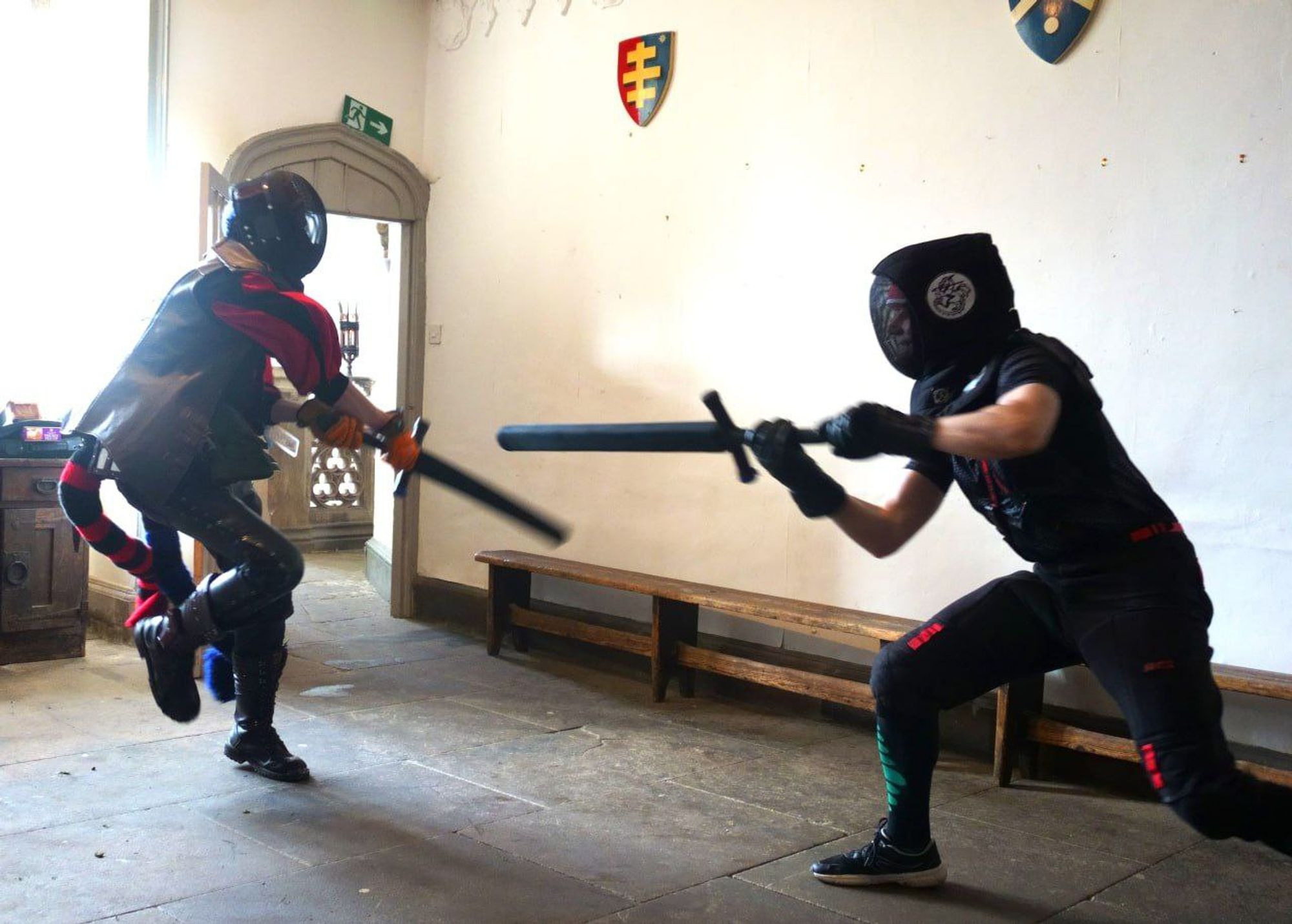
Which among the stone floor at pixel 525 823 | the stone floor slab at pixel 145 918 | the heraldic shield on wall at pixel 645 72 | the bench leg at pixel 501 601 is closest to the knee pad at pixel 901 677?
the stone floor at pixel 525 823

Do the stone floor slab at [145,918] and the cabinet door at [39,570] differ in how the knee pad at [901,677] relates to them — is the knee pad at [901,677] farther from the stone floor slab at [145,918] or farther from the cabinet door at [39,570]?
the cabinet door at [39,570]

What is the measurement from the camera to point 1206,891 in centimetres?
290

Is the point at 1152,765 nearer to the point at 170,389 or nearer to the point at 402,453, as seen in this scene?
the point at 402,453

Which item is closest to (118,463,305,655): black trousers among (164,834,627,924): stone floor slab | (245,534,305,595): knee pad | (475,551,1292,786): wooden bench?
(245,534,305,595): knee pad

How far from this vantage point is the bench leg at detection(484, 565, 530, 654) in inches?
221

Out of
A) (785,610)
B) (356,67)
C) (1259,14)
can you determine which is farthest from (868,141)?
(356,67)

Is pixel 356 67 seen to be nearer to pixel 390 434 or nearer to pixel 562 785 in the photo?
pixel 390 434

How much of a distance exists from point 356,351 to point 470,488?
227 inches

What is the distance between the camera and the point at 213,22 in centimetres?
557

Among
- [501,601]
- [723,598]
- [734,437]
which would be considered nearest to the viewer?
[734,437]

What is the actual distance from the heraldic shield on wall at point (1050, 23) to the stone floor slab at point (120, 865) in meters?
3.38

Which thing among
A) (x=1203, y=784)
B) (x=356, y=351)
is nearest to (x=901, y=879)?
(x=1203, y=784)

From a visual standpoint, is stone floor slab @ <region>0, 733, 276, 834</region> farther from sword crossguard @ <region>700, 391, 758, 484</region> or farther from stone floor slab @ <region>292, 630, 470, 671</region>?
sword crossguard @ <region>700, 391, 758, 484</region>

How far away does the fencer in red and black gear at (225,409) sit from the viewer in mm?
3133
